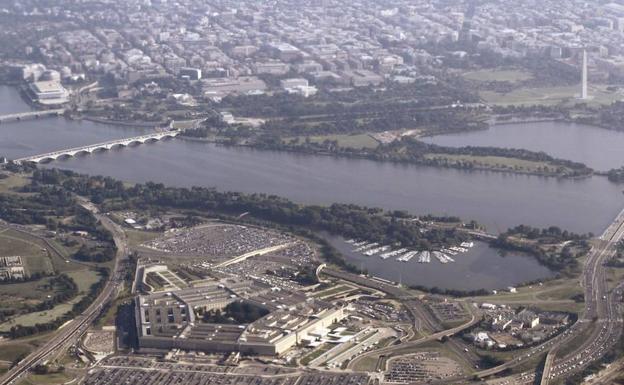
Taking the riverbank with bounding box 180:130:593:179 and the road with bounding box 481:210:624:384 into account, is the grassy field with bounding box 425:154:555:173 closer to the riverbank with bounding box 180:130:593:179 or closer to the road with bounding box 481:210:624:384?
the riverbank with bounding box 180:130:593:179

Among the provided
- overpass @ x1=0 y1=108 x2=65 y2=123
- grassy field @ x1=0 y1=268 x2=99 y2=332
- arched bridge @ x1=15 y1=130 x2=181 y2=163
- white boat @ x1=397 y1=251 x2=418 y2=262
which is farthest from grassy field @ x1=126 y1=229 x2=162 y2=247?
overpass @ x1=0 y1=108 x2=65 y2=123

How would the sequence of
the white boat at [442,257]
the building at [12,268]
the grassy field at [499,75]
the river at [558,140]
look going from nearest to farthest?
the building at [12,268]
the white boat at [442,257]
the river at [558,140]
the grassy field at [499,75]

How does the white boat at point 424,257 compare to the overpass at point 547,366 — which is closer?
the overpass at point 547,366

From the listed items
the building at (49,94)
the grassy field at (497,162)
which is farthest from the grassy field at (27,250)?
the building at (49,94)

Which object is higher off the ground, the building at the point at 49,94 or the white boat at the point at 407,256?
the building at the point at 49,94

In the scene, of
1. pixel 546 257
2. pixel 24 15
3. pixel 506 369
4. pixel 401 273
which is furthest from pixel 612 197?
pixel 24 15

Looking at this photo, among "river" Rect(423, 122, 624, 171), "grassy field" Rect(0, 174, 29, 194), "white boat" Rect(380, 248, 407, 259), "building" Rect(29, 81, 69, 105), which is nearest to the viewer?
"white boat" Rect(380, 248, 407, 259)

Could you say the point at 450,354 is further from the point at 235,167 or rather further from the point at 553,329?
the point at 235,167

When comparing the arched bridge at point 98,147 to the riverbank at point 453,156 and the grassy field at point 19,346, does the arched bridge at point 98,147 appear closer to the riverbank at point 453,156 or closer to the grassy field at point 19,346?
the riverbank at point 453,156
